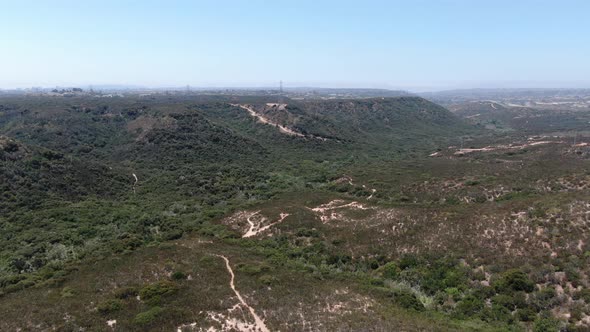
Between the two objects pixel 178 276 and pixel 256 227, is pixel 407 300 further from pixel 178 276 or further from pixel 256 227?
pixel 256 227

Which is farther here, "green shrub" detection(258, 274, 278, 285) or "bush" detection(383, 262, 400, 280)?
"bush" detection(383, 262, 400, 280)

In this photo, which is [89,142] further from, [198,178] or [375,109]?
[375,109]

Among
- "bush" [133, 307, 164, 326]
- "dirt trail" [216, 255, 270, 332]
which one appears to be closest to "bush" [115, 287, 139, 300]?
"bush" [133, 307, 164, 326]

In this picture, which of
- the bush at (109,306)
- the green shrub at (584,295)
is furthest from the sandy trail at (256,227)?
the green shrub at (584,295)

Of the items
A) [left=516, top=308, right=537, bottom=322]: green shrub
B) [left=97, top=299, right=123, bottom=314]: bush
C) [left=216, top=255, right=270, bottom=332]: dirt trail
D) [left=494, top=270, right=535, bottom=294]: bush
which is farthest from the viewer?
[left=494, top=270, right=535, bottom=294]: bush

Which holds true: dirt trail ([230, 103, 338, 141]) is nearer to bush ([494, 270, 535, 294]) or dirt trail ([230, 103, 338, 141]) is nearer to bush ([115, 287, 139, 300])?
bush ([494, 270, 535, 294])

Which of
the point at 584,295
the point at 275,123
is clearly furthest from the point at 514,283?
the point at 275,123
